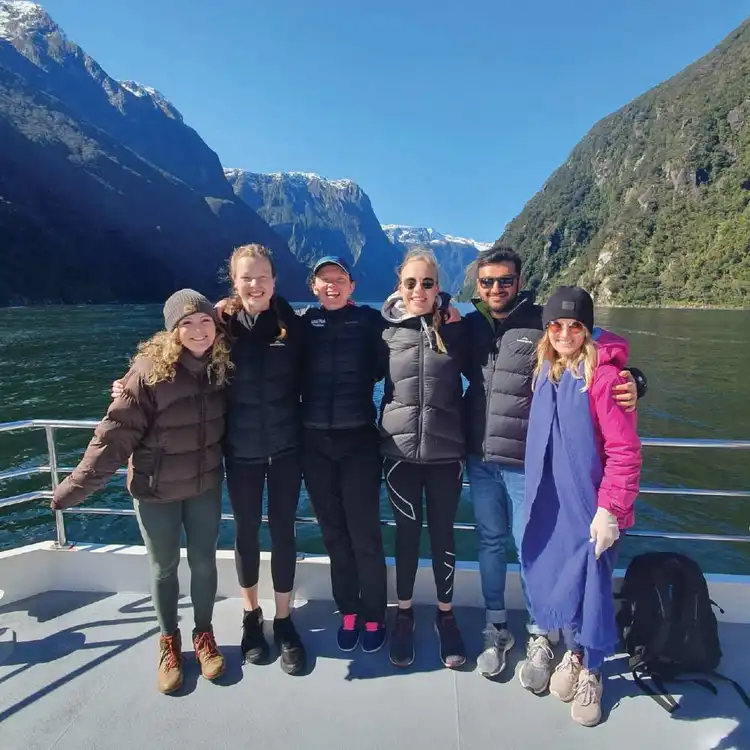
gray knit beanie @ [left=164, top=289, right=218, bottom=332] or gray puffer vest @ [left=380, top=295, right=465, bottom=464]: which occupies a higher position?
gray knit beanie @ [left=164, top=289, right=218, bottom=332]

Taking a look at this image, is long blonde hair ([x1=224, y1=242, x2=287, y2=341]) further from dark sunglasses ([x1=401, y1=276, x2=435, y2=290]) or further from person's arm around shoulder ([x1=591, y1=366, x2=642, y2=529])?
person's arm around shoulder ([x1=591, y1=366, x2=642, y2=529])

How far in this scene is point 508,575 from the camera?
3029 mm

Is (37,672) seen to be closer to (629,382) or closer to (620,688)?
(620,688)

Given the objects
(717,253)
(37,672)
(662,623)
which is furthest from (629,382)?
(717,253)

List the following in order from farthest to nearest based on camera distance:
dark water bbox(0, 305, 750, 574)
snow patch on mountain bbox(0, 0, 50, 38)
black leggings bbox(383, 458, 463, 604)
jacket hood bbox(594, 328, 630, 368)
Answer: snow patch on mountain bbox(0, 0, 50, 38) < dark water bbox(0, 305, 750, 574) < black leggings bbox(383, 458, 463, 604) < jacket hood bbox(594, 328, 630, 368)

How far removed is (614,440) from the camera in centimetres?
212

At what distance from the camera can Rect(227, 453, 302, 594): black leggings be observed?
2.59 metres

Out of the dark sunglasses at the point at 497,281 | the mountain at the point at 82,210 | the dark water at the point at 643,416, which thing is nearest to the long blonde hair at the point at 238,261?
the dark sunglasses at the point at 497,281

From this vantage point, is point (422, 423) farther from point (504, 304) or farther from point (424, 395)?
point (504, 304)

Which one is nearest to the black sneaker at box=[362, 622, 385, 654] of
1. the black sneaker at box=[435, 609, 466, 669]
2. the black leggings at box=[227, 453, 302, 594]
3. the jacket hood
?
the black sneaker at box=[435, 609, 466, 669]

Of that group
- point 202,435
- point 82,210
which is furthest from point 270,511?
point 82,210

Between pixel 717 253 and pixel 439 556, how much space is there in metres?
105

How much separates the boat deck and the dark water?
5.54 metres

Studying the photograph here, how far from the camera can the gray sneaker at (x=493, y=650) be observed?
248 centimetres
